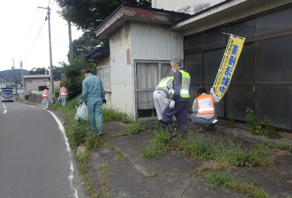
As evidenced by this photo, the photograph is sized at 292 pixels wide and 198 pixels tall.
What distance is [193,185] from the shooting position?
3.13m

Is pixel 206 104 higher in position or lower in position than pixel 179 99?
lower

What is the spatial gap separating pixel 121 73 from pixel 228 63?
3905 millimetres

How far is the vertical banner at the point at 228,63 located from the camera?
531 cm

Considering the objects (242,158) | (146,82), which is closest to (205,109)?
(242,158)

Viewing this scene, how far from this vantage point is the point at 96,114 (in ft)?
19.4

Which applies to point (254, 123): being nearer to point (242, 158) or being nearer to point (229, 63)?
point (229, 63)

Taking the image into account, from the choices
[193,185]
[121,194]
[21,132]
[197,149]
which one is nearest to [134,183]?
[121,194]

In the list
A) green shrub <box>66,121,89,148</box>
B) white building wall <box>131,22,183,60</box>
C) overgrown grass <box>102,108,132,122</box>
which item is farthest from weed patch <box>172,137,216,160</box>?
white building wall <box>131,22,183,60</box>

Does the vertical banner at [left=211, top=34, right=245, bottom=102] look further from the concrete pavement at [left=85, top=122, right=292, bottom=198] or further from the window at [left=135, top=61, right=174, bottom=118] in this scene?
the window at [left=135, top=61, right=174, bottom=118]

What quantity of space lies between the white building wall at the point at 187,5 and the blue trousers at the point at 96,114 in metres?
4.76

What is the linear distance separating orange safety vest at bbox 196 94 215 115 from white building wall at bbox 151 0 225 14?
330 cm

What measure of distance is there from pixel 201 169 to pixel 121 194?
4.39ft

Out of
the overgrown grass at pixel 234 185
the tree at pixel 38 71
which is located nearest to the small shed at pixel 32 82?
the tree at pixel 38 71

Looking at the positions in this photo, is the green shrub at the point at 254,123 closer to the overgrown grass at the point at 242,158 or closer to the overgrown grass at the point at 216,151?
the overgrown grass at the point at 216,151
